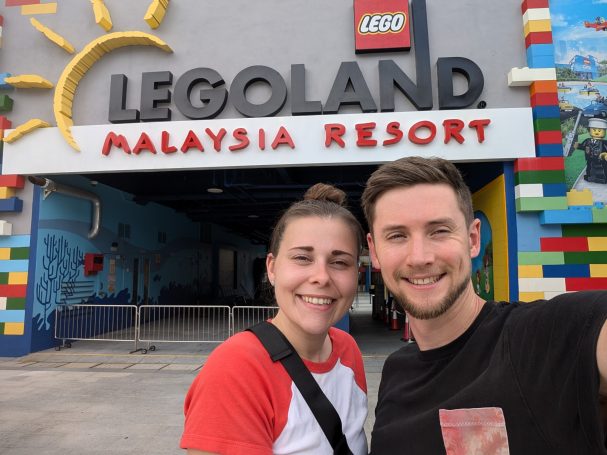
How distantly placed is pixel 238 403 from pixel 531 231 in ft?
24.8

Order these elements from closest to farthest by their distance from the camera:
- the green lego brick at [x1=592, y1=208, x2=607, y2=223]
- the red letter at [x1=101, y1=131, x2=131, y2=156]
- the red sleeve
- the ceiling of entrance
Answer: the red sleeve, the green lego brick at [x1=592, y1=208, x2=607, y2=223], the red letter at [x1=101, y1=131, x2=131, y2=156], the ceiling of entrance

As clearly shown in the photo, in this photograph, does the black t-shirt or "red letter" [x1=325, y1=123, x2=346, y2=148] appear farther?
"red letter" [x1=325, y1=123, x2=346, y2=148]

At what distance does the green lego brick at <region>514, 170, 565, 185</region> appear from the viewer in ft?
24.0

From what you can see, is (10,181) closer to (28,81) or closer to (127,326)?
(28,81)

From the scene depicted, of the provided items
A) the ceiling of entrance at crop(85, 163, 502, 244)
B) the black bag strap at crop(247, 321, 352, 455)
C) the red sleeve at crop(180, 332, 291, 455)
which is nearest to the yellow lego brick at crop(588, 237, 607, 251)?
the ceiling of entrance at crop(85, 163, 502, 244)

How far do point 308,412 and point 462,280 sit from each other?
0.73m

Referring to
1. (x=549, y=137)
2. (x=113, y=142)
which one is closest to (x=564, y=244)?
(x=549, y=137)

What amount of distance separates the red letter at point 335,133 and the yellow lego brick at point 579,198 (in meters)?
4.22

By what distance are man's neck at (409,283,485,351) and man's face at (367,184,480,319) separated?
0.02 m

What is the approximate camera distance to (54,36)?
8.44 metres

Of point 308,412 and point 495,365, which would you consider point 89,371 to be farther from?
point 495,365

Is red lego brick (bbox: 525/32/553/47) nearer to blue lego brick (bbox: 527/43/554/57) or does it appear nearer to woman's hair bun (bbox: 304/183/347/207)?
blue lego brick (bbox: 527/43/554/57)

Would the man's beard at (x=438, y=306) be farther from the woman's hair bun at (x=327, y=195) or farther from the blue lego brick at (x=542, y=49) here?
the blue lego brick at (x=542, y=49)

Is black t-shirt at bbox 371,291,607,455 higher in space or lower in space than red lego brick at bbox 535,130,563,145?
lower
